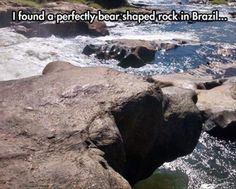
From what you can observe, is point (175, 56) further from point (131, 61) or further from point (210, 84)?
point (210, 84)

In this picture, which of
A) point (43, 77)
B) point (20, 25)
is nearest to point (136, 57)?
point (20, 25)

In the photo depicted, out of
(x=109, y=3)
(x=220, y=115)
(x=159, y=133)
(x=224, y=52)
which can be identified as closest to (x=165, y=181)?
(x=159, y=133)

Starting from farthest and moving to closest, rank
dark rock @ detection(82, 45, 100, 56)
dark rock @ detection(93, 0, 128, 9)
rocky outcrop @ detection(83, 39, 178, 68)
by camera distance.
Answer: dark rock @ detection(93, 0, 128, 9) → dark rock @ detection(82, 45, 100, 56) → rocky outcrop @ detection(83, 39, 178, 68)

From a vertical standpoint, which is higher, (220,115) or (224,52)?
(220,115)

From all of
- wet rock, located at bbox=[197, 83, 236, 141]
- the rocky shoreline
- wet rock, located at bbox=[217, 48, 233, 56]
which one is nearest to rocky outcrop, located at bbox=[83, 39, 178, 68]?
wet rock, located at bbox=[217, 48, 233, 56]

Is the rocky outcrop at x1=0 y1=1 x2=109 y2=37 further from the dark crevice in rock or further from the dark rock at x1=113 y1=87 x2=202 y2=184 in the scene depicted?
the dark rock at x1=113 y1=87 x2=202 y2=184

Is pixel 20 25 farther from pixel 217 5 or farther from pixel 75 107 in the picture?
pixel 217 5
